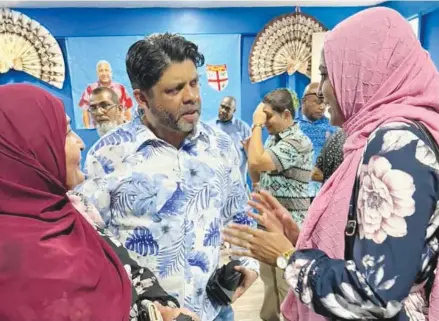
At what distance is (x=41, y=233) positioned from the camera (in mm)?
903

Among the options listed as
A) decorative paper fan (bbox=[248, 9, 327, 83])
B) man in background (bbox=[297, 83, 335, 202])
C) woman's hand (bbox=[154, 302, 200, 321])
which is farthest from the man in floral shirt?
decorative paper fan (bbox=[248, 9, 327, 83])

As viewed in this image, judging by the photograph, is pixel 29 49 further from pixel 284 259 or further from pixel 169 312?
pixel 284 259

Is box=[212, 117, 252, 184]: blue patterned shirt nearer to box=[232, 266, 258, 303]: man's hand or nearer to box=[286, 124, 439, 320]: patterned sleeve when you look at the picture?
box=[232, 266, 258, 303]: man's hand

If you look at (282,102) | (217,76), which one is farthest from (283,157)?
(217,76)

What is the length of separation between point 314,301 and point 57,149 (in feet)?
2.17

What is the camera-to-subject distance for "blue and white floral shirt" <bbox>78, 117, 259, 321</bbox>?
131cm

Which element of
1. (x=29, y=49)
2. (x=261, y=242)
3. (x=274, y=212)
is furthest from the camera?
(x=29, y=49)

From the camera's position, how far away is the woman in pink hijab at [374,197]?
0.80 metres

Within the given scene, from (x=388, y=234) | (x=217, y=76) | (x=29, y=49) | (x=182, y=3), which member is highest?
(x=182, y=3)

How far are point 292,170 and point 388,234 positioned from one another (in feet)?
5.73

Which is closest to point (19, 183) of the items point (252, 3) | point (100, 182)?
point (100, 182)

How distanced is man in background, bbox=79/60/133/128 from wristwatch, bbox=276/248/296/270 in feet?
13.1

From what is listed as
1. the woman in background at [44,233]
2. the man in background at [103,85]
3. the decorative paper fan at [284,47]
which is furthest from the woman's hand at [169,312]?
the decorative paper fan at [284,47]

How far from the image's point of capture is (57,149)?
3.20 feet
